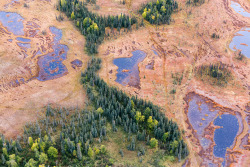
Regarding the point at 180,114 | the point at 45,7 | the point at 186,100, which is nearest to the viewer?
the point at 180,114

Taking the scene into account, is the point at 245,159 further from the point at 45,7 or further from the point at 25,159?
the point at 45,7

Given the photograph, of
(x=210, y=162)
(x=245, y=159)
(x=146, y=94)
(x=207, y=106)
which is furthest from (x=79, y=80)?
(x=245, y=159)

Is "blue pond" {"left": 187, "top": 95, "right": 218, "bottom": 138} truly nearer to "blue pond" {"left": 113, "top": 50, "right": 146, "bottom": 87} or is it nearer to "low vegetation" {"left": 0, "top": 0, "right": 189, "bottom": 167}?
"low vegetation" {"left": 0, "top": 0, "right": 189, "bottom": 167}

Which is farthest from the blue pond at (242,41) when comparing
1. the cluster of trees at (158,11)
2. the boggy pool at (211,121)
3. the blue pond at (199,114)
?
the blue pond at (199,114)

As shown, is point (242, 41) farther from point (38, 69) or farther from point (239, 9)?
point (38, 69)

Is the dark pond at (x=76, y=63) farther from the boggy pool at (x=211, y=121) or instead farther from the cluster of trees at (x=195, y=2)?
the cluster of trees at (x=195, y=2)
